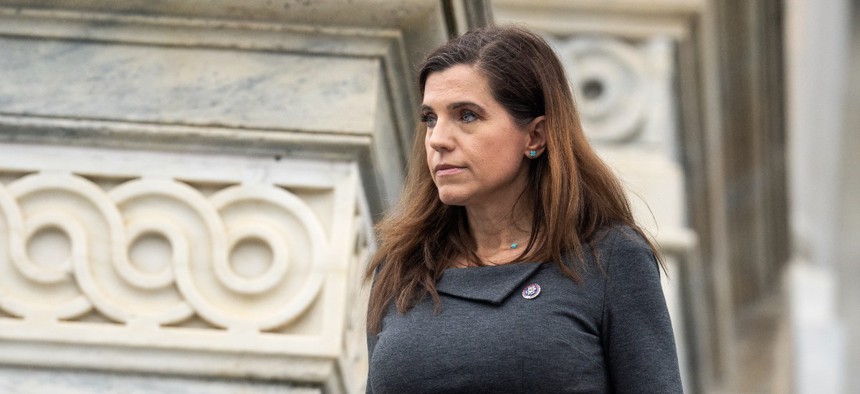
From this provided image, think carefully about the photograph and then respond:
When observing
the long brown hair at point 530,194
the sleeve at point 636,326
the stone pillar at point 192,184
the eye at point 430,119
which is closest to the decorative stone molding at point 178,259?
the stone pillar at point 192,184

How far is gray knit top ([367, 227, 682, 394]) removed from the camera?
209cm

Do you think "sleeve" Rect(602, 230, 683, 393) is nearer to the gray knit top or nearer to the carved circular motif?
the gray knit top

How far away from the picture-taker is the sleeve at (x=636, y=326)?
2.09 m

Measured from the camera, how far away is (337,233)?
278 centimetres

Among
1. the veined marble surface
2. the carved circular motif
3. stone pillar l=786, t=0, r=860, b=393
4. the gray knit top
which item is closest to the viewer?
the gray knit top

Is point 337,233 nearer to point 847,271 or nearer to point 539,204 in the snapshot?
point 539,204

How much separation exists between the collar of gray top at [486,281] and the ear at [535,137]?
0.17 meters

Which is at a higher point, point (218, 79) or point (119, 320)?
point (218, 79)

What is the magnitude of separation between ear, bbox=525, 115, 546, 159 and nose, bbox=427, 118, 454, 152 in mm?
118

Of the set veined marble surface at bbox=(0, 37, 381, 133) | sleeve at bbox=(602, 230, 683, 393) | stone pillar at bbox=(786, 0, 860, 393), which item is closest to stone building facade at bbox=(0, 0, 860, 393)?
veined marble surface at bbox=(0, 37, 381, 133)

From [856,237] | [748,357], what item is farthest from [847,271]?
[748,357]

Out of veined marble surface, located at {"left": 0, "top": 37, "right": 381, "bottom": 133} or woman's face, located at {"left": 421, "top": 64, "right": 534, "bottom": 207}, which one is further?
veined marble surface, located at {"left": 0, "top": 37, "right": 381, "bottom": 133}

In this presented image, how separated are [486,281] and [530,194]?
0.15 meters

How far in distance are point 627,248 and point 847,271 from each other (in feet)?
28.7
